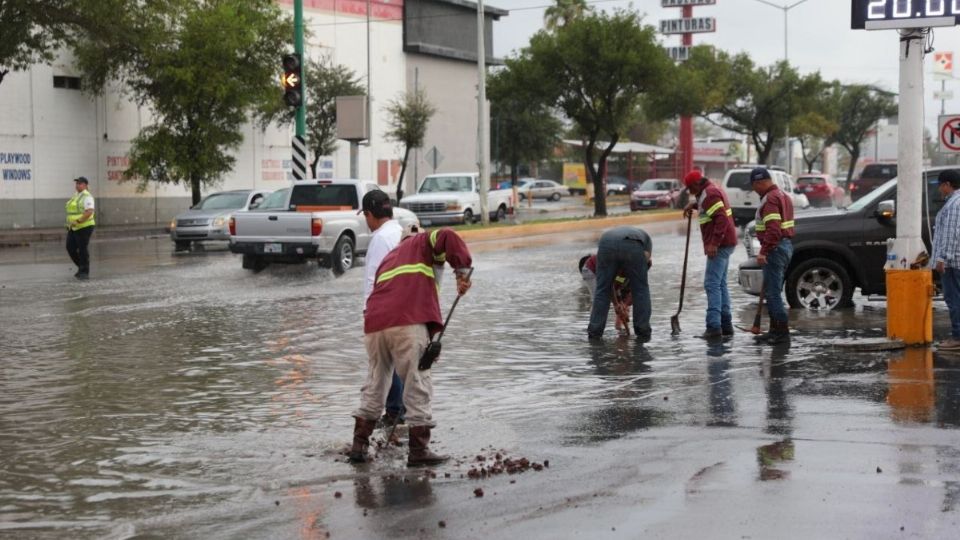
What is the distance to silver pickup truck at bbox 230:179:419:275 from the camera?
2397cm

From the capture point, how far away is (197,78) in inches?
1635

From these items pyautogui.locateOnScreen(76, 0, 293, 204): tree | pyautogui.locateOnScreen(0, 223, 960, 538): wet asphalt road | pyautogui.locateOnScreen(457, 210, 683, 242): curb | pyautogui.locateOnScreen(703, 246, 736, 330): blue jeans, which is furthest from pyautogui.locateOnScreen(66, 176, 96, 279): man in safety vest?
pyautogui.locateOnScreen(76, 0, 293, 204): tree

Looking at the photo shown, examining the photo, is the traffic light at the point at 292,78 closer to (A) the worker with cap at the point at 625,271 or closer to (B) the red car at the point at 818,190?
(A) the worker with cap at the point at 625,271

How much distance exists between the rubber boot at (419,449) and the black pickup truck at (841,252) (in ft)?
29.7

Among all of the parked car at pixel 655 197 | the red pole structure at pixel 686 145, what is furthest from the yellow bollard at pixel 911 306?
the red pole structure at pixel 686 145

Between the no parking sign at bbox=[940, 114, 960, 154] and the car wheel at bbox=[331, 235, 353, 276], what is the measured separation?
10295 mm

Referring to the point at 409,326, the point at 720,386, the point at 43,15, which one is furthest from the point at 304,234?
the point at 409,326

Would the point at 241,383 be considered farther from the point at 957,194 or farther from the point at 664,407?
the point at 957,194

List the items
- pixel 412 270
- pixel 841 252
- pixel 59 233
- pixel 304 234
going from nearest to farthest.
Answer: pixel 412 270, pixel 841 252, pixel 304 234, pixel 59 233

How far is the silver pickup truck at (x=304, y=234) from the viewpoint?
24.0 m

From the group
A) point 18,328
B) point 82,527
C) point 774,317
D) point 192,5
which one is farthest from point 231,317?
point 192,5

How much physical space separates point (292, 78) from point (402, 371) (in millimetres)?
21190

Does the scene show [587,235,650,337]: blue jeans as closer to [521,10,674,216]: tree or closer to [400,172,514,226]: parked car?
[400,172,514,226]: parked car

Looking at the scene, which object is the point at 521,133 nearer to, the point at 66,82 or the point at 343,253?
the point at 66,82
